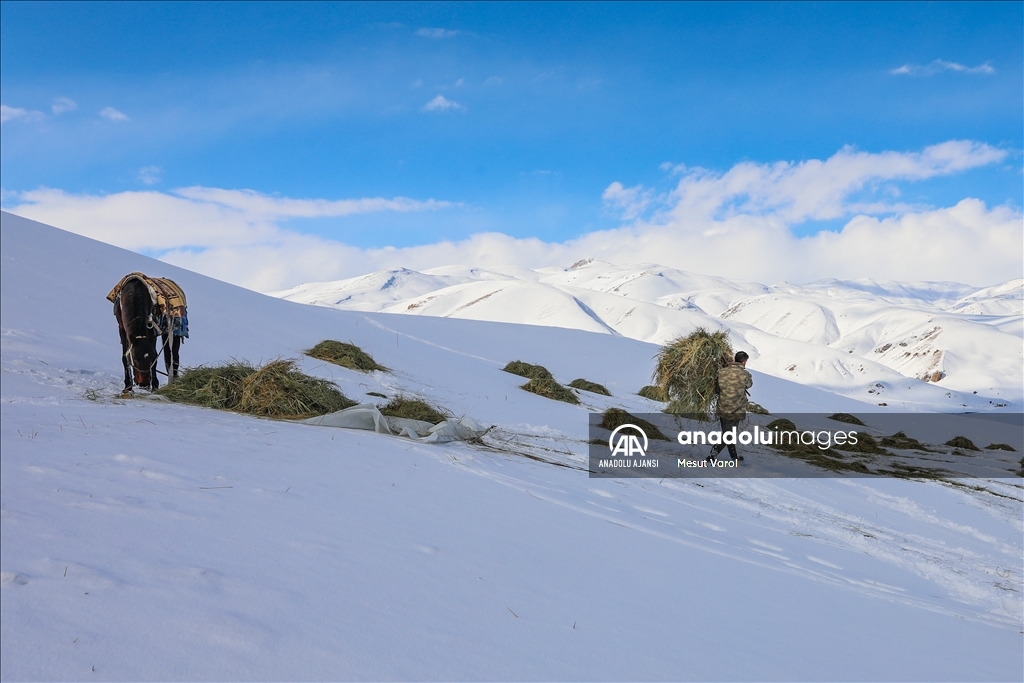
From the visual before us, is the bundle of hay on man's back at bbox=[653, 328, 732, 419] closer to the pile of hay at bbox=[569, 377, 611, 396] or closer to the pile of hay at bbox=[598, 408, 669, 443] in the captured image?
the pile of hay at bbox=[598, 408, 669, 443]

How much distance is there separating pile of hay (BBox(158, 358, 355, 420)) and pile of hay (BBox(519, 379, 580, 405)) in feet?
21.8

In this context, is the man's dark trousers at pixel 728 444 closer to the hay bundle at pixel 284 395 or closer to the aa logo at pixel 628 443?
the aa logo at pixel 628 443

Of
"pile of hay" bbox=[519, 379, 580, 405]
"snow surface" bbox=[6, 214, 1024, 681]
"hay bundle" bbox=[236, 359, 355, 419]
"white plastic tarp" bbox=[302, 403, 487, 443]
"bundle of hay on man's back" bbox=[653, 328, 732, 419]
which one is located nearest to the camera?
"snow surface" bbox=[6, 214, 1024, 681]

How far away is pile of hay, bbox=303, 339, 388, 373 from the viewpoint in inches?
444

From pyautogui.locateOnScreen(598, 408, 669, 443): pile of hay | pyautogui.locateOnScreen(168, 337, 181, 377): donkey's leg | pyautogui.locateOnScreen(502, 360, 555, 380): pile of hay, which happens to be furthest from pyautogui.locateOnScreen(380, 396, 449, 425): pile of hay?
pyautogui.locateOnScreen(502, 360, 555, 380): pile of hay

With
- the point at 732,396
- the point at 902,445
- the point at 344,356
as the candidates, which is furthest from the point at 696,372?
the point at 902,445

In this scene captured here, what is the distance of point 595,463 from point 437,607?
15.1ft

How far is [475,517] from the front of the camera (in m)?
3.20

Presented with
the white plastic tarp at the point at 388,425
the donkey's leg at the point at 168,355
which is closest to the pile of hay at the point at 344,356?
the donkey's leg at the point at 168,355

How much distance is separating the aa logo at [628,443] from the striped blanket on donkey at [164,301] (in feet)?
16.0

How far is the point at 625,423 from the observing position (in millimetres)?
9758

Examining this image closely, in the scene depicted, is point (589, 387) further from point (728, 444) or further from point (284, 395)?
point (284, 395)

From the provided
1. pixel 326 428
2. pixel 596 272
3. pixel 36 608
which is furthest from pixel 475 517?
pixel 596 272

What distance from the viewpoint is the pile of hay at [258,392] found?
229 inches
